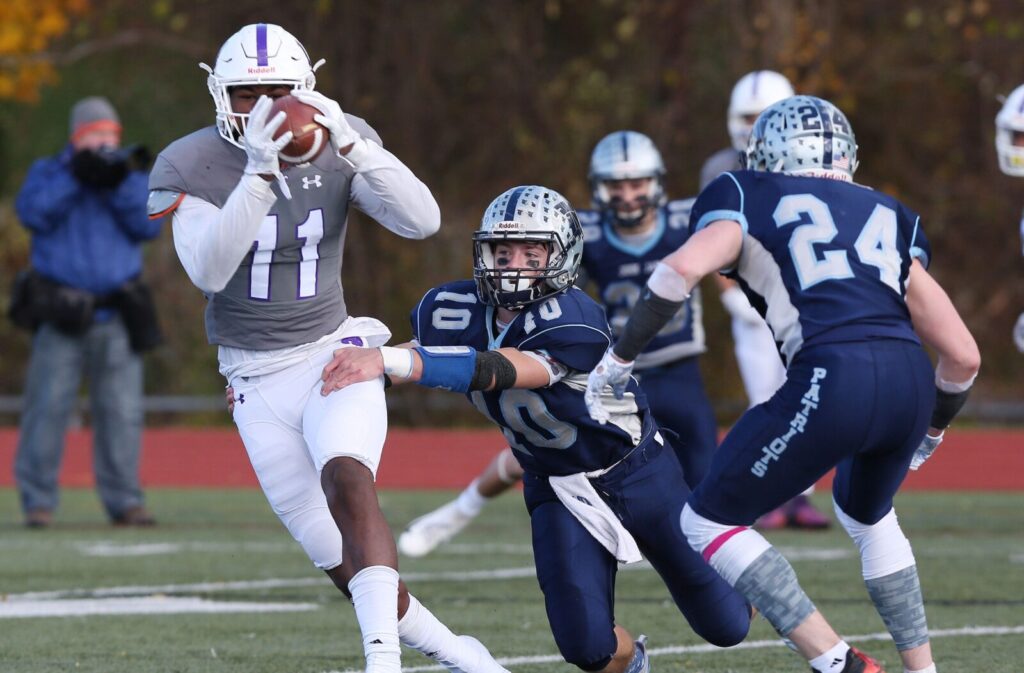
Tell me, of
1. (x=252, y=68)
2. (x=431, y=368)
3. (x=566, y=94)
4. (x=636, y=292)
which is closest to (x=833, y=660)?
(x=431, y=368)

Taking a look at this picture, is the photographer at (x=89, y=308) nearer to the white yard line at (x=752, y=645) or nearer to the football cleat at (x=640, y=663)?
the white yard line at (x=752, y=645)

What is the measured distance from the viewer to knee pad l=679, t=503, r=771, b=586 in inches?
146

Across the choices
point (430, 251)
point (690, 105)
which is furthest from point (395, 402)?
point (690, 105)

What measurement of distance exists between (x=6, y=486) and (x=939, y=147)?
32.8 feet

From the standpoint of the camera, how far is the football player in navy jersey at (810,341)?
3.66m

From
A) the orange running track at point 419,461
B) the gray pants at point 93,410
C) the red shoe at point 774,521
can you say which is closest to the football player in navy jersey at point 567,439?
the red shoe at point 774,521

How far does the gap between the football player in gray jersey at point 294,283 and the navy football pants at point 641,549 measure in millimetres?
310

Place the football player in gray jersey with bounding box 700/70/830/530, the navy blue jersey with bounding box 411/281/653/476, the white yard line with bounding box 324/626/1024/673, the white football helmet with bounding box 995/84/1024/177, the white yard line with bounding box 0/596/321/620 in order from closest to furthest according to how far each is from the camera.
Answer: the navy blue jersey with bounding box 411/281/653/476
the white yard line with bounding box 324/626/1024/673
the white football helmet with bounding box 995/84/1024/177
the white yard line with bounding box 0/596/321/620
the football player in gray jersey with bounding box 700/70/830/530

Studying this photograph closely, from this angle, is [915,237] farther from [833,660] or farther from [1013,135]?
[1013,135]

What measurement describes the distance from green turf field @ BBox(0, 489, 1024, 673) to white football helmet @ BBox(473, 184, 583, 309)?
1.02 m

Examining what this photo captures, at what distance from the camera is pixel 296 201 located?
4.31 meters

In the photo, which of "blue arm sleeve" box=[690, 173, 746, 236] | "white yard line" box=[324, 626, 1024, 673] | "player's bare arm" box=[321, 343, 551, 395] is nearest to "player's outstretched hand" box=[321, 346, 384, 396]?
"player's bare arm" box=[321, 343, 551, 395]

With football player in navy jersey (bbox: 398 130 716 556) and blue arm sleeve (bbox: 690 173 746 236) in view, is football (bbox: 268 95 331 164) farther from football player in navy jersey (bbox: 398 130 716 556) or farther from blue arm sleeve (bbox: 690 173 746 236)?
football player in navy jersey (bbox: 398 130 716 556)

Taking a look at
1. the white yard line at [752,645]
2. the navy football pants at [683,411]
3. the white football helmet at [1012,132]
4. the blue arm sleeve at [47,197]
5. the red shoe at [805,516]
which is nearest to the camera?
the white yard line at [752,645]
